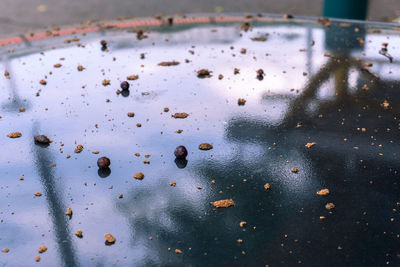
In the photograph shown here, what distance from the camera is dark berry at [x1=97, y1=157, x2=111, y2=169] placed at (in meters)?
1.98

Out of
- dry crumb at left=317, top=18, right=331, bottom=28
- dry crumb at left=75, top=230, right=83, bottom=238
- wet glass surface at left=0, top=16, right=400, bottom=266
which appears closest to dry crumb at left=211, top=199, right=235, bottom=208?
wet glass surface at left=0, top=16, right=400, bottom=266

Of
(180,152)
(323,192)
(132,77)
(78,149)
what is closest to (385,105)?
(323,192)

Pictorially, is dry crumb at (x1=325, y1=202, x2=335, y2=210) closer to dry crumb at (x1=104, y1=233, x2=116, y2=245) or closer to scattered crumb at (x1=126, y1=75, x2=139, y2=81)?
dry crumb at (x1=104, y1=233, x2=116, y2=245)

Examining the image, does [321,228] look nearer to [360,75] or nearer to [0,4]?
[360,75]

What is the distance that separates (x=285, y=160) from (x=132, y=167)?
0.69m

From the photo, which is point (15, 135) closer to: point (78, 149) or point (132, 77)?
point (78, 149)

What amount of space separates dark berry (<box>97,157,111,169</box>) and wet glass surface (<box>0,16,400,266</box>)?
0.04 metres

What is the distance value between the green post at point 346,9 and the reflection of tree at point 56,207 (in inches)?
114

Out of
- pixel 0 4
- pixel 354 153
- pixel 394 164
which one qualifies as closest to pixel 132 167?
pixel 354 153

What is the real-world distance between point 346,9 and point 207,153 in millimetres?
2525

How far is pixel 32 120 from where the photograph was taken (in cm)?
242

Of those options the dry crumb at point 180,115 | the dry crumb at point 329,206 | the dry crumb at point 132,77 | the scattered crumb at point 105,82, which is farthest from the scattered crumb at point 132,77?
the dry crumb at point 329,206

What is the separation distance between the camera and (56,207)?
1757mm

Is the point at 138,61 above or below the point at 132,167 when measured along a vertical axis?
above
